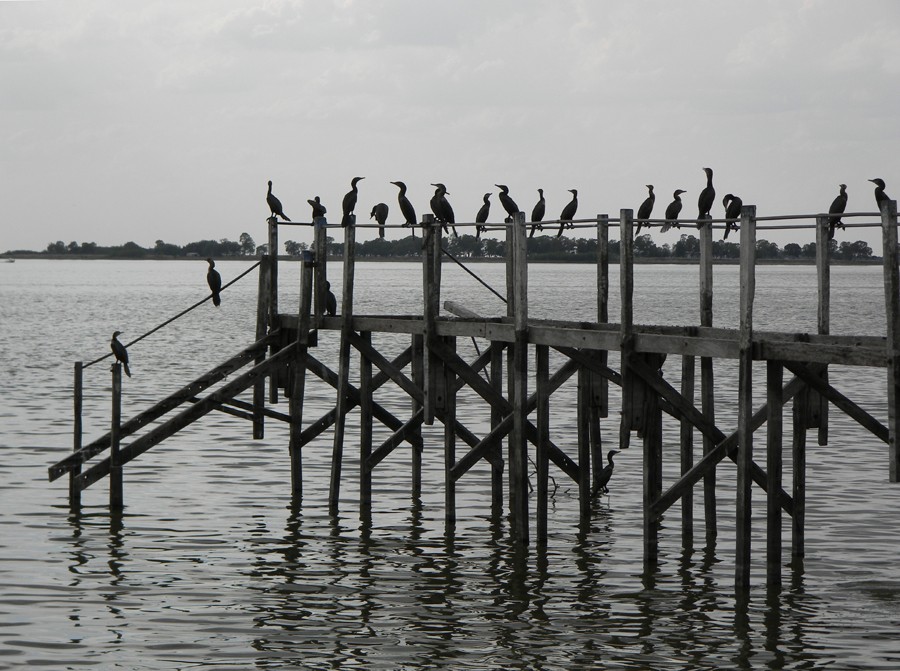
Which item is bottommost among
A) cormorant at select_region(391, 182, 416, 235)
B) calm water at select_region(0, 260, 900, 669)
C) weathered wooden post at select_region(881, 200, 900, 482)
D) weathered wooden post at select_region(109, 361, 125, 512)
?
calm water at select_region(0, 260, 900, 669)

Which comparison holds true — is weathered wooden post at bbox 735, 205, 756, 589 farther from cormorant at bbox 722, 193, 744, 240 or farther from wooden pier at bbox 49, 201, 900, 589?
cormorant at bbox 722, 193, 744, 240

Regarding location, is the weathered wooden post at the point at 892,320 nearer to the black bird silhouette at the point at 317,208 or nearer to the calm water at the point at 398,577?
the calm water at the point at 398,577

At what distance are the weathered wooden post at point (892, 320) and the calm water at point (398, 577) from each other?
1.90 metres

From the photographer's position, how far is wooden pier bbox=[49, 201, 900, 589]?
1289 cm

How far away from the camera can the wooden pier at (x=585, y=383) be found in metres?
12.9

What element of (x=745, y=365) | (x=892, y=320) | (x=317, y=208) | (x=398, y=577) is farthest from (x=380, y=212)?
(x=892, y=320)

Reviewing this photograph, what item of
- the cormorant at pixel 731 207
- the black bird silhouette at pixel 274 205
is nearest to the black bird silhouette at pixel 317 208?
the black bird silhouette at pixel 274 205

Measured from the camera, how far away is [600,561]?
51.0 ft

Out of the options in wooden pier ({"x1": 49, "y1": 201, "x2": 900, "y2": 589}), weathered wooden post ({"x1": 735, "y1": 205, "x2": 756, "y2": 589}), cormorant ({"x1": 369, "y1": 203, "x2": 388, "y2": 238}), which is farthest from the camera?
cormorant ({"x1": 369, "y1": 203, "x2": 388, "y2": 238})

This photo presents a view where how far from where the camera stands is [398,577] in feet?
48.7

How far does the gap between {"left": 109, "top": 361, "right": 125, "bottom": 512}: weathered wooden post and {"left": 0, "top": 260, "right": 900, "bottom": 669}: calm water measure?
0.27 metres

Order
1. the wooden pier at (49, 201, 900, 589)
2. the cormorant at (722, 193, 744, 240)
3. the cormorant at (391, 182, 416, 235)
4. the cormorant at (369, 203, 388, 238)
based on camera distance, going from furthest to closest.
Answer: the cormorant at (369, 203, 388, 238) → the cormorant at (391, 182, 416, 235) → the cormorant at (722, 193, 744, 240) → the wooden pier at (49, 201, 900, 589)

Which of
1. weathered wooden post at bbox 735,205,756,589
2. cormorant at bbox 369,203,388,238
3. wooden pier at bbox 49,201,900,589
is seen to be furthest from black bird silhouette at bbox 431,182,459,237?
weathered wooden post at bbox 735,205,756,589

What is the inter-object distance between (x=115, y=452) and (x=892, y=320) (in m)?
10.1
